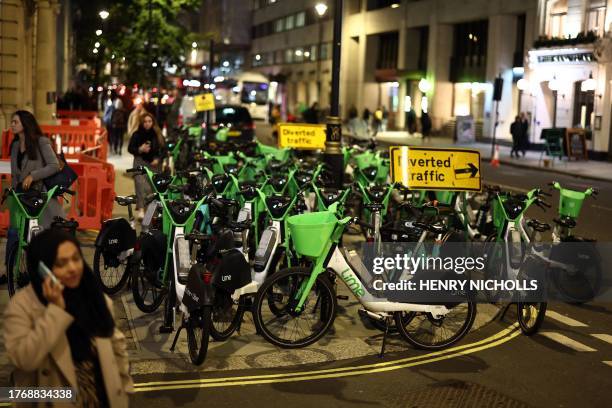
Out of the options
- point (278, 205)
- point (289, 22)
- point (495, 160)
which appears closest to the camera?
point (278, 205)

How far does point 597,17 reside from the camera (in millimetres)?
37875

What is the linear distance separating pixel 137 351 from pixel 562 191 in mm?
5315

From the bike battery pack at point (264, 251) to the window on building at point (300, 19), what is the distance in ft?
246

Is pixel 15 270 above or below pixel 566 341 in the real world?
above

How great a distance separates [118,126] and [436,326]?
21754mm

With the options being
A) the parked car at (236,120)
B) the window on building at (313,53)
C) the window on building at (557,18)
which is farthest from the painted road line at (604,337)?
the window on building at (313,53)

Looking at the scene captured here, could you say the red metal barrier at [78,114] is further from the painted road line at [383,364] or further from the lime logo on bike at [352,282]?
the lime logo on bike at [352,282]

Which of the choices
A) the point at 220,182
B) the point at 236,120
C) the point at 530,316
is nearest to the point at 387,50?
the point at 236,120

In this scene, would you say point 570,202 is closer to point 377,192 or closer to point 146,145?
point 377,192

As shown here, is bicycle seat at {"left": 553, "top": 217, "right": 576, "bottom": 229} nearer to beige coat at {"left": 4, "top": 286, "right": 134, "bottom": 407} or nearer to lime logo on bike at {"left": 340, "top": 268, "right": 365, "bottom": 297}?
lime logo on bike at {"left": 340, "top": 268, "right": 365, "bottom": 297}

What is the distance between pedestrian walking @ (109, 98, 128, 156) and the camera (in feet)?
93.9

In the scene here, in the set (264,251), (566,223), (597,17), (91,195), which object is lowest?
(91,195)

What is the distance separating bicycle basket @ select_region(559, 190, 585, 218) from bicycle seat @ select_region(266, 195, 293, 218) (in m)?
3.27

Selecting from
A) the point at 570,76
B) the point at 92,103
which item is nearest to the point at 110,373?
the point at 92,103
